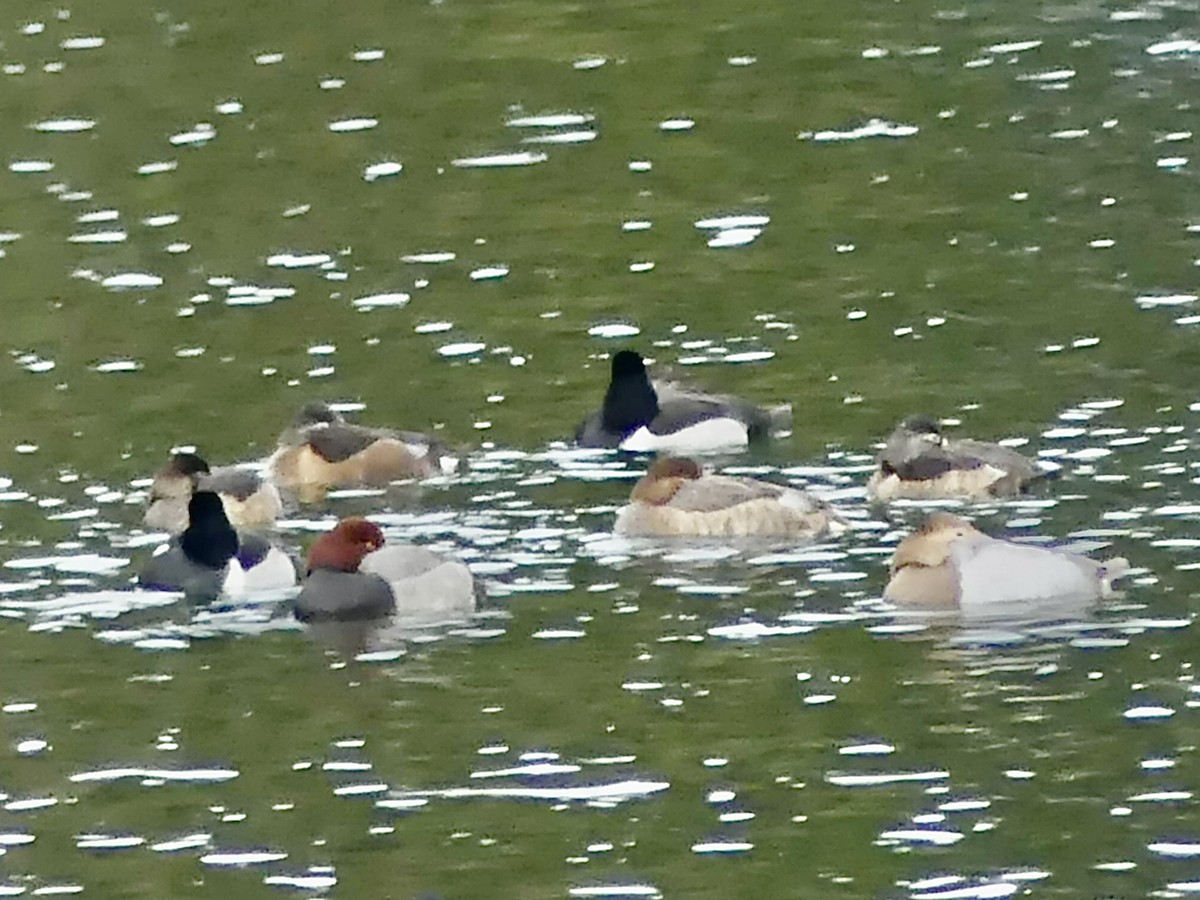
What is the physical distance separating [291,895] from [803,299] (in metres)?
13.6

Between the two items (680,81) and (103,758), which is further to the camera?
(680,81)

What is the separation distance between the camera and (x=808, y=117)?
3469 cm

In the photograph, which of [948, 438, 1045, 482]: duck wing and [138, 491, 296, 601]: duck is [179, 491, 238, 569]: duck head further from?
[948, 438, 1045, 482]: duck wing

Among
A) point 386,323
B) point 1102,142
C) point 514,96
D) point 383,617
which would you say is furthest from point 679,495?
point 514,96

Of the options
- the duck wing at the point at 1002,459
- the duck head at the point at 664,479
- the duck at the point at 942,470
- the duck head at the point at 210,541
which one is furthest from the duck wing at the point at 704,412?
the duck head at the point at 210,541

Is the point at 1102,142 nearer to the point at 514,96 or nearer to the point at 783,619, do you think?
the point at 514,96

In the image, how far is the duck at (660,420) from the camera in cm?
2430

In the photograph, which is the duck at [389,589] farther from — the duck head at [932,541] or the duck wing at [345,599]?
the duck head at [932,541]

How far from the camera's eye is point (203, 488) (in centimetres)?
2202

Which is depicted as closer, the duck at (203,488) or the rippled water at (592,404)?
the rippled water at (592,404)

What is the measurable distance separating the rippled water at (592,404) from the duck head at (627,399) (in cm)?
44

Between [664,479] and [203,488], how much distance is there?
2.98m

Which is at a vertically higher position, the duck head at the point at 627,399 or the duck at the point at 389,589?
the duck head at the point at 627,399

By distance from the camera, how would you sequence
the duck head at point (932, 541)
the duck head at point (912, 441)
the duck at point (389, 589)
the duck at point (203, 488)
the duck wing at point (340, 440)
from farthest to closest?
the duck wing at point (340, 440) < the duck at point (203, 488) < the duck head at point (912, 441) < the duck at point (389, 589) < the duck head at point (932, 541)
